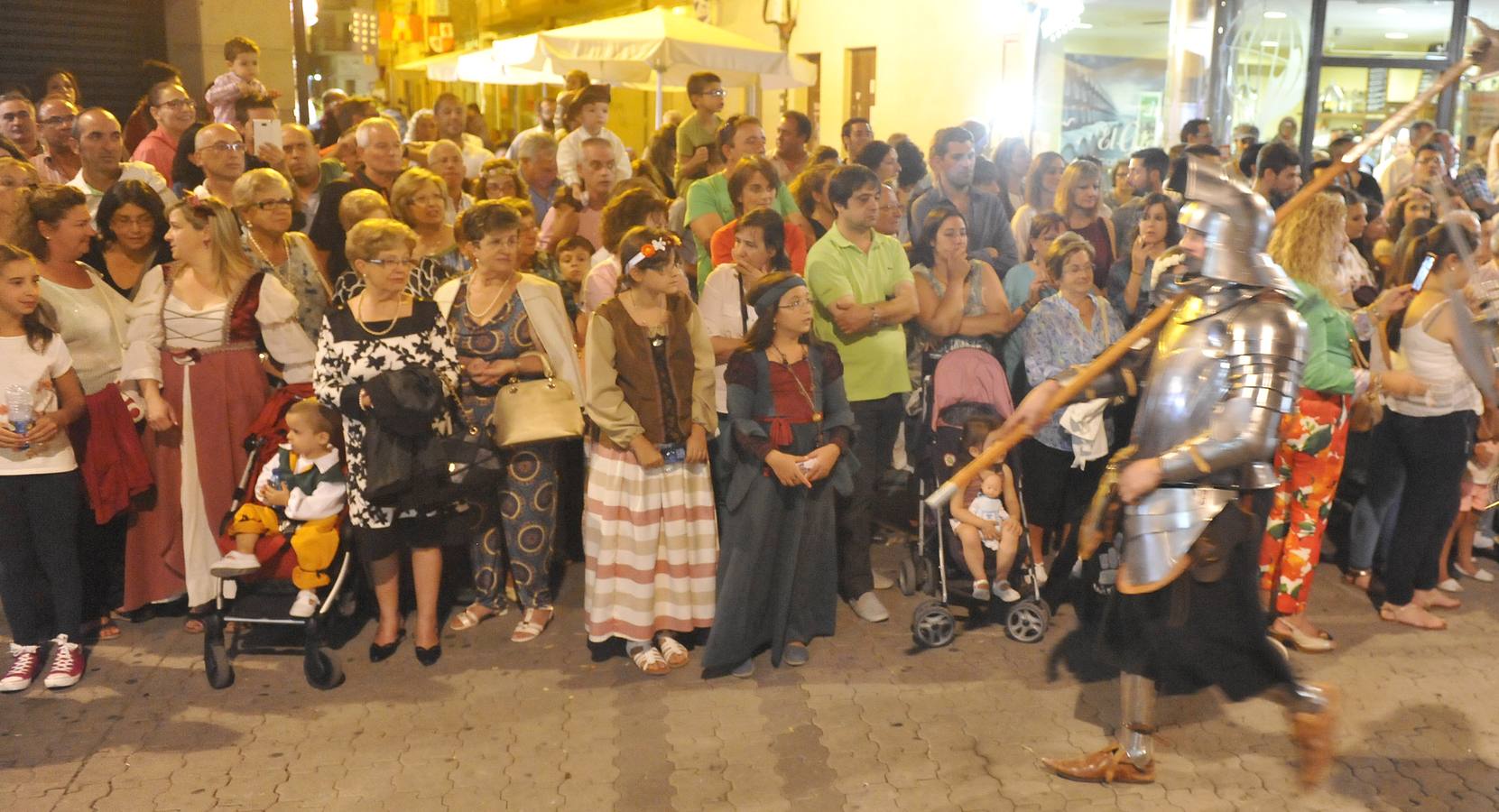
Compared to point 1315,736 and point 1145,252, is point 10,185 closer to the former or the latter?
point 1145,252

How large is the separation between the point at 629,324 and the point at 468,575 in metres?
1.96

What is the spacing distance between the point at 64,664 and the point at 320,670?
3.63 feet

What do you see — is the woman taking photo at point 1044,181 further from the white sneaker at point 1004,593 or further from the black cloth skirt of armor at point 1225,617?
the black cloth skirt of armor at point 1225,617

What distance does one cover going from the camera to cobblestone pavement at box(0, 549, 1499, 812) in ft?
15.0

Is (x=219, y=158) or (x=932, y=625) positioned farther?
(x=219, y=158)

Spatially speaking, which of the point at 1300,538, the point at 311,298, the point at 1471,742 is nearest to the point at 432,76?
the point at 311,298

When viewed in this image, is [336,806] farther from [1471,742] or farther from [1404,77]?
[1404,77]

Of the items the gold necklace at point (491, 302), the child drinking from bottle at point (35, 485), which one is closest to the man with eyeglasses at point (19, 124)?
the child drinking from bottle at point (35, 485)

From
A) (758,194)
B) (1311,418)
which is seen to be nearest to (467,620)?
(758,194)

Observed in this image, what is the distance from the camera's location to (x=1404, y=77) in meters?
14.9

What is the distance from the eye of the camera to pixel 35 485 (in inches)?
213

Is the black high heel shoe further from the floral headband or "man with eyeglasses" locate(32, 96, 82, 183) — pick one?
"man with eyeglasses" locate(32, 96, 82, 183)

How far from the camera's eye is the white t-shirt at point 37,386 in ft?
17.3

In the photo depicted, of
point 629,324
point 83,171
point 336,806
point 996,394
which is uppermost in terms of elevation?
point 83,171
